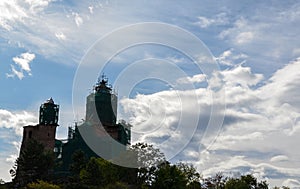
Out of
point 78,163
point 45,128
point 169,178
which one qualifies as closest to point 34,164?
point 78,163

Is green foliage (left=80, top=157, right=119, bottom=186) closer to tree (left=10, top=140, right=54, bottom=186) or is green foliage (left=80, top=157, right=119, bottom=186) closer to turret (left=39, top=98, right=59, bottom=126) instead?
tree (left=10, top=140, right=54, bottom=186)

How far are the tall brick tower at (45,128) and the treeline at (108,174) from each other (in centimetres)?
1061

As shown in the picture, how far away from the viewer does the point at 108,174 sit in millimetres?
63656

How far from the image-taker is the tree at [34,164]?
7056 cm

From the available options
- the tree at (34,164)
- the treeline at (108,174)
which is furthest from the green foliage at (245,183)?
the tree at (34,164)

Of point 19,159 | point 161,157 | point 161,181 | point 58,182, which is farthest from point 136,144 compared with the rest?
point 19,159

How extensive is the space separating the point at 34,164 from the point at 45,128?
1936 centimetres

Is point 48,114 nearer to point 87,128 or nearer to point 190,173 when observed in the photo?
point 87,128

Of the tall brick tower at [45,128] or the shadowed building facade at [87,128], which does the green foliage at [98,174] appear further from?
the tall brick tower at [45,128]

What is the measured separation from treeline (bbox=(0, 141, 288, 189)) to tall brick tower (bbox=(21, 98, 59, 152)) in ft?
34.8

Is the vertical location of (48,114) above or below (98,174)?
above

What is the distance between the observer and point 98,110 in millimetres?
93375

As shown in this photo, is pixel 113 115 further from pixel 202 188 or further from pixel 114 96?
pixel 202 188

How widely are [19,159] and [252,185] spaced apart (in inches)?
1685
